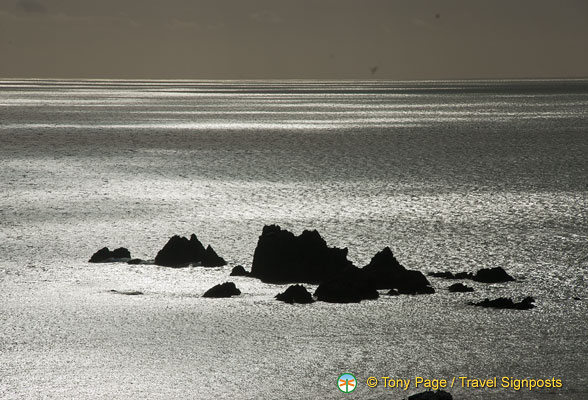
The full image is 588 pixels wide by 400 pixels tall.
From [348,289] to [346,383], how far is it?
3.68 metres

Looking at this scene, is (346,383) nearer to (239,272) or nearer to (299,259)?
(299,259)

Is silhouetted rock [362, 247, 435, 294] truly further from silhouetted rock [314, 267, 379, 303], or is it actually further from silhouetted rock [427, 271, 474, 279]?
silhouetted rock [427, 271, 474, 279]

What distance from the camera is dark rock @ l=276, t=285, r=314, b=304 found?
13.1 m

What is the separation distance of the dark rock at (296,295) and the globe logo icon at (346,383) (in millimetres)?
3207

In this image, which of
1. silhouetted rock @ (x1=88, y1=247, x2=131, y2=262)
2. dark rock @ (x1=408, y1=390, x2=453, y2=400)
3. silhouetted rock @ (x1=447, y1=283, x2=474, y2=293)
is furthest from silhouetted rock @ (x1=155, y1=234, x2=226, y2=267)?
dark rock @ (x1=408, y1=390, x2=453, y2=400)

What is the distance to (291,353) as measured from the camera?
10.8 meters

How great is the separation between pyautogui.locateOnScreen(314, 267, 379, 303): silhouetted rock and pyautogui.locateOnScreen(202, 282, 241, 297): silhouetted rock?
3.42 feet

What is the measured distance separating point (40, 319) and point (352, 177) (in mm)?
20793

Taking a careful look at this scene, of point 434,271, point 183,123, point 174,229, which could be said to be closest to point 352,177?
point 174,229

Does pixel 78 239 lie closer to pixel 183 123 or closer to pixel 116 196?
pixel 116 196

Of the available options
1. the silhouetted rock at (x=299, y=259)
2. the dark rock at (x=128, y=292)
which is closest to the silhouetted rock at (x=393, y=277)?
the silhouetted rock at (x=299, y=259)

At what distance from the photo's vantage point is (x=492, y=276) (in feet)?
47.6

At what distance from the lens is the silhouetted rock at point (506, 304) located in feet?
42.1

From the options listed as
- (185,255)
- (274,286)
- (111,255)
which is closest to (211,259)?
(185,255)
